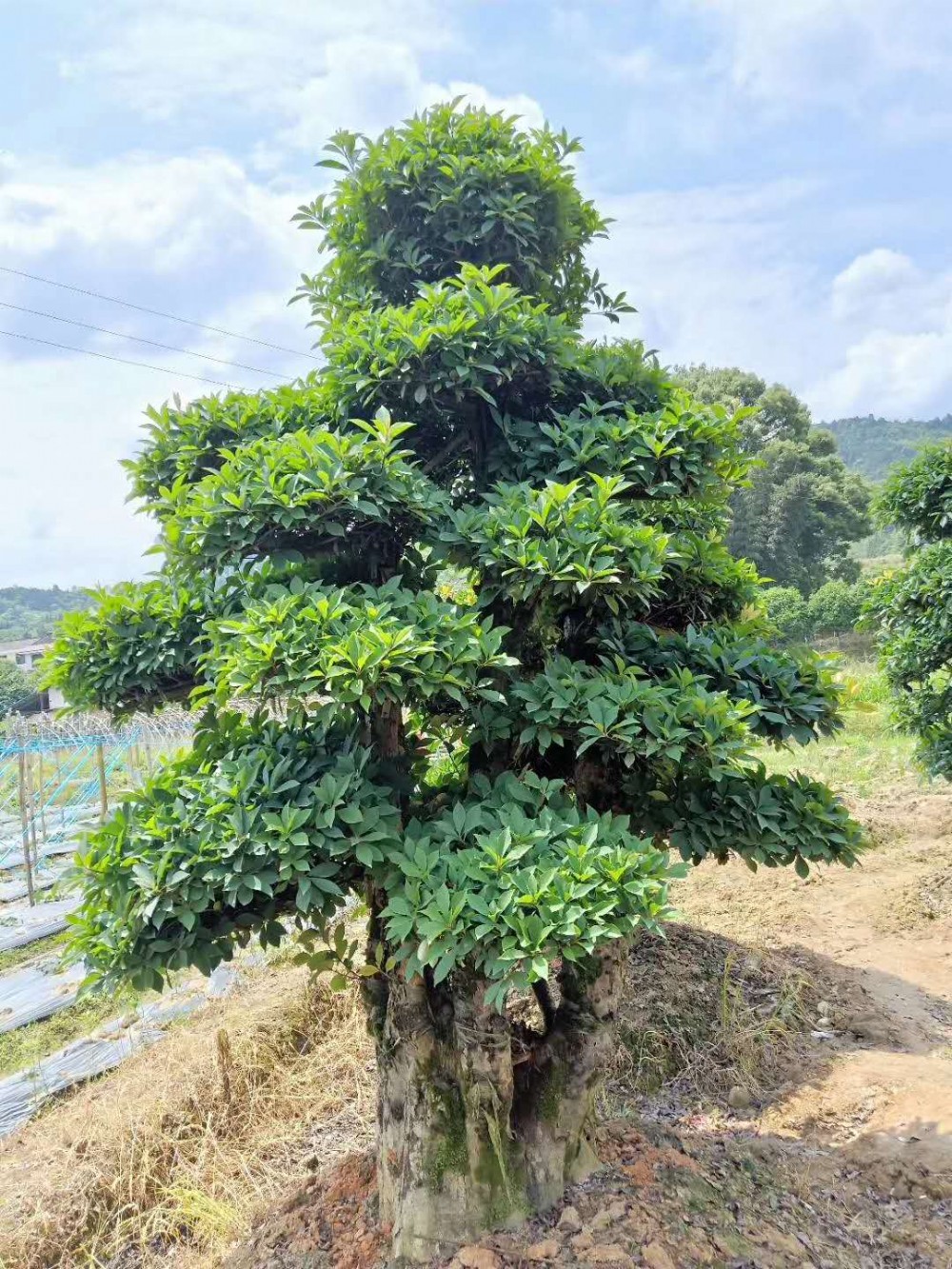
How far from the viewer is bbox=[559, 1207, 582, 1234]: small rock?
9.89 ft

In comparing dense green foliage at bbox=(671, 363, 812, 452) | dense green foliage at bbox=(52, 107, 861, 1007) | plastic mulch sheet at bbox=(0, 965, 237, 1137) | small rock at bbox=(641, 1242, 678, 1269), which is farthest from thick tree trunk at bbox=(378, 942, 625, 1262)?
dense green foliage at bbox=(671, 363, 812, 452)

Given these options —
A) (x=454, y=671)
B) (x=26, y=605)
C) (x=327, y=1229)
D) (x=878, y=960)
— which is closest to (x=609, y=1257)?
(x=327, y=1229)

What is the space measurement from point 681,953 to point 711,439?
4.06 m

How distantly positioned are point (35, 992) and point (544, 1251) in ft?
21.6

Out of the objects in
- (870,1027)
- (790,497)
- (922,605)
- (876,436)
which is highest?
(876,436)

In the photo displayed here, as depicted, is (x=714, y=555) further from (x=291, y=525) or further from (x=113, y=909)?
(x=113, y=909)

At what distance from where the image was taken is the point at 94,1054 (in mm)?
6074

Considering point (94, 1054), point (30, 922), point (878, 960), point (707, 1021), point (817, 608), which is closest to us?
point (707, 1021)

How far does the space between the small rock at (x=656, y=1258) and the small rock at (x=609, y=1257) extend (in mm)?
55

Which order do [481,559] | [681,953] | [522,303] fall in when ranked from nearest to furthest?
[481,559]
[522,303]
[681,953]

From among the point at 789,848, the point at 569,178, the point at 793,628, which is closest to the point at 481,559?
the point at 789,848

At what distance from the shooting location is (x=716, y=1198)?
322 centimetres

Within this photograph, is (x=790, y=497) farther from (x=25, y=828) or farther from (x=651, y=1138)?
(x=651, y=1138)

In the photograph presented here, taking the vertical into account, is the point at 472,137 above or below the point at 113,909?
above
